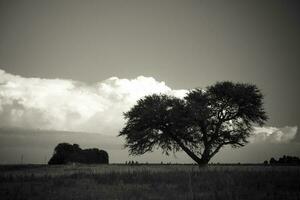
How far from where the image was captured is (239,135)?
142ft

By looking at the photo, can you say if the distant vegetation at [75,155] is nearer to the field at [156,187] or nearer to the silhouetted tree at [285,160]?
the silhouetted tree at [285,160]

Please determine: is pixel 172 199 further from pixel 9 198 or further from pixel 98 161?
pixel 98 161

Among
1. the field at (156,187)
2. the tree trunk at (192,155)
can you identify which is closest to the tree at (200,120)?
the tree trunk at (192,155)

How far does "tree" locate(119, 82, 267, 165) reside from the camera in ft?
142

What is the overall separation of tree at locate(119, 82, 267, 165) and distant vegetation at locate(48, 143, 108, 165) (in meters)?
11.0

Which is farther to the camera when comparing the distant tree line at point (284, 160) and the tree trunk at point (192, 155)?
the distant tree line at point (284, 160)

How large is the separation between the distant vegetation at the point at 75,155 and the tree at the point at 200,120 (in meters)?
11.0

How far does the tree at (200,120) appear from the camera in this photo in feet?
142

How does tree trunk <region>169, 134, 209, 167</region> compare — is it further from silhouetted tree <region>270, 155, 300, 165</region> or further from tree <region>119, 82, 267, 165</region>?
silhouetted tree <region>270, 155, 300, 165</region>

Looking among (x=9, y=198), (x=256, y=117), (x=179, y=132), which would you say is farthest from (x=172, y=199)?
(x=256, y=117)

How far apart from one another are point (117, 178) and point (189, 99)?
23.5 m

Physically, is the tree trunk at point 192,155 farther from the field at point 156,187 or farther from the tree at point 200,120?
the field at point 156,187

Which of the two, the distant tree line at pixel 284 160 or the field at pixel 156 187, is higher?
the distant tree line at pixel 284 160

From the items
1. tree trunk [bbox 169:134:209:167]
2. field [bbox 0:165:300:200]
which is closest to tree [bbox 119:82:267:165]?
tree trunk [bbox 169:134:209:167]
